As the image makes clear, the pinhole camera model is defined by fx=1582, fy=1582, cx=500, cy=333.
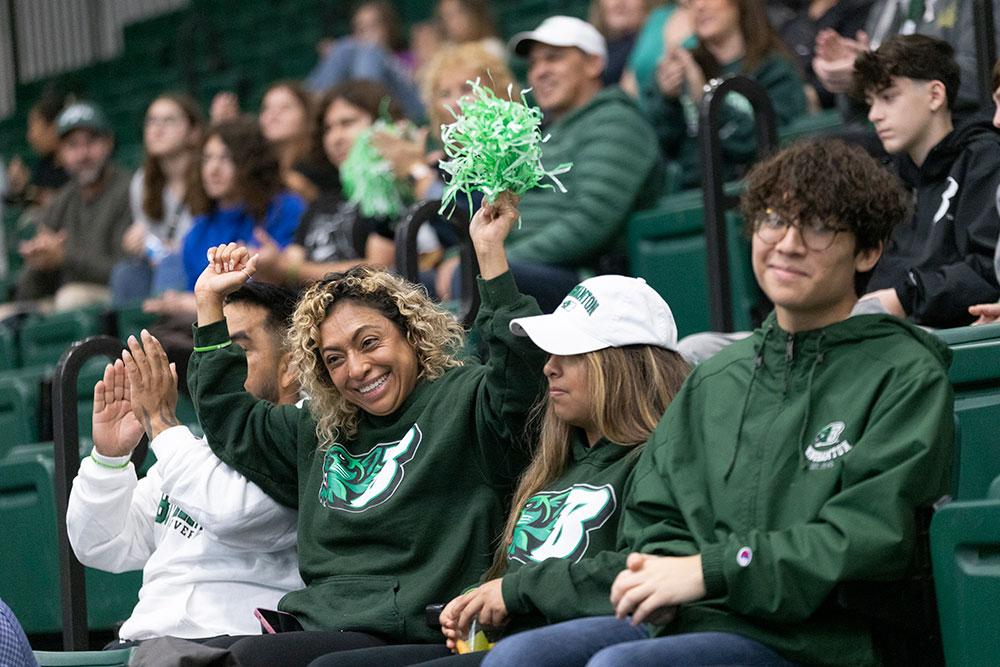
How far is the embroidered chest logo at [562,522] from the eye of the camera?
2.85 metres

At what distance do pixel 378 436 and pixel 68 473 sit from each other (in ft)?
3.22

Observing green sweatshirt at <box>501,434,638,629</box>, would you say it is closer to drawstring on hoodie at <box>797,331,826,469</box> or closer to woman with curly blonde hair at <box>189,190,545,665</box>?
woman with curly blonde hair at <box>189,190,545,665</box>

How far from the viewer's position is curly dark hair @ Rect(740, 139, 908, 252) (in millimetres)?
2551

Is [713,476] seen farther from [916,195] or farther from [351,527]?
[916,195]

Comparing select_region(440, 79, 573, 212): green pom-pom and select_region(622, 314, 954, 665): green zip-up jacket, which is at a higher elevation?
select_region(440, 79, 573, 212): green pom-pom

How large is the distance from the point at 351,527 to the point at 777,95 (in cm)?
267

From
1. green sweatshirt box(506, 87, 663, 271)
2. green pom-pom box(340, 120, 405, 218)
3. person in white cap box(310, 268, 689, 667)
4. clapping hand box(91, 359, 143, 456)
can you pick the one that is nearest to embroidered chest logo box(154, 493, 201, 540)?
clapping hand box(91, 359, 143, 456)

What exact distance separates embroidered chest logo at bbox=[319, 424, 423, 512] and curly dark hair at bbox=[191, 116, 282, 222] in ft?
9.19

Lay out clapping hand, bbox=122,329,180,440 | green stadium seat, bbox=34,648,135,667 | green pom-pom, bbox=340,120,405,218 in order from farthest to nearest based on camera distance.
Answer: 1. green pom-pom, bbox=340,120,405,218
2. clapping hand, bbox=122,329,180,440
3. green stadium seat, bbox=34,648,135,667

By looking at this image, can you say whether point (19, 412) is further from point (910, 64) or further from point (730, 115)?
point (910, 64)

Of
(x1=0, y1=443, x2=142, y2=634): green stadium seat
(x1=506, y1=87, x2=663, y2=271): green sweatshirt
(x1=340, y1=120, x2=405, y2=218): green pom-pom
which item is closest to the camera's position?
(x1=0, y1=443, x2=142, y2=634): green stadium seat

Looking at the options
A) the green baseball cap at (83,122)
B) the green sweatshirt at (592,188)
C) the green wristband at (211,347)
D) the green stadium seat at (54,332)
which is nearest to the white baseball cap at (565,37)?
the green sweatshirt at (592,188)

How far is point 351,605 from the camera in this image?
309cm

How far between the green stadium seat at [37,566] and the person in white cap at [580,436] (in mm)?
1597
